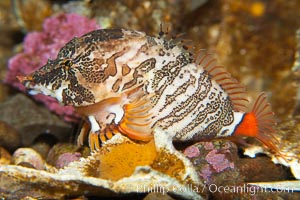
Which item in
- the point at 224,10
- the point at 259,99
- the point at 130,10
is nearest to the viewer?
the point at 259,99

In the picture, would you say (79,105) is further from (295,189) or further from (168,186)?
(295,189)

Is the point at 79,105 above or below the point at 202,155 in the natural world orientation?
above

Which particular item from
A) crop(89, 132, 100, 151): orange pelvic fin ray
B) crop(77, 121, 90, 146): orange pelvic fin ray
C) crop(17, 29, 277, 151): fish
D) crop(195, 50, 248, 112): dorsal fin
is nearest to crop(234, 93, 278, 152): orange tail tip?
crop(17, 29, 277, 151): fish

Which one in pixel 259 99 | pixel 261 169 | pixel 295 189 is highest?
pixel 259 99

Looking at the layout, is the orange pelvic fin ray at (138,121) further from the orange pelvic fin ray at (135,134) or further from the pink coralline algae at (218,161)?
the pink coralline algae at (218,161)

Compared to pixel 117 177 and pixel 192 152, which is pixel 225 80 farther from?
pixel 117 177

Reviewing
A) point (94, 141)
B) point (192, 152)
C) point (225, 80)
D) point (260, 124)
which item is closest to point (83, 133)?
point (94, 141)

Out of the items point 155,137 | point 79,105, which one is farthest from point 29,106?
point 155,137
